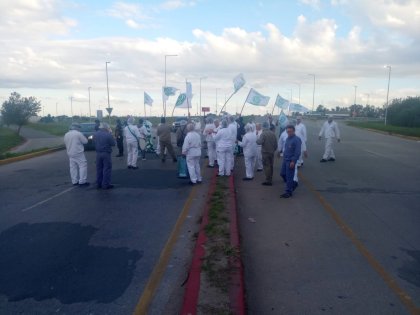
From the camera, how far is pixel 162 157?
1762 cm

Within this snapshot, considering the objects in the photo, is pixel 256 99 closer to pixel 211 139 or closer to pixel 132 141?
pixel 211 139

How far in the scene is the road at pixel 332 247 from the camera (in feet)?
16.1

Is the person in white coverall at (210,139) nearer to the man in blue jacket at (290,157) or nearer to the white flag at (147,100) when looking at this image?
the man in blue jacket at (290,157)

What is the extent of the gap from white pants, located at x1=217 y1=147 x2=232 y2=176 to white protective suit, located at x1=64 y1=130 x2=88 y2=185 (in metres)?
3.93

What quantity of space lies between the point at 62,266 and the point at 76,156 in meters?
6.65

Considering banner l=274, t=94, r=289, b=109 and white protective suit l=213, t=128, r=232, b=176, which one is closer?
white protective suit l=213, t=128, r=232, b=176

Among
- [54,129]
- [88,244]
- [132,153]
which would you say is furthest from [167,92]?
[54,129]

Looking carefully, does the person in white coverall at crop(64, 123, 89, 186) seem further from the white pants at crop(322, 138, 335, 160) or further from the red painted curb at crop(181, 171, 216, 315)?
the white pants at crop(322, 138, 335, 160)

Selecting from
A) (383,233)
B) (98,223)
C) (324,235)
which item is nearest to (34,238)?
(98,223)

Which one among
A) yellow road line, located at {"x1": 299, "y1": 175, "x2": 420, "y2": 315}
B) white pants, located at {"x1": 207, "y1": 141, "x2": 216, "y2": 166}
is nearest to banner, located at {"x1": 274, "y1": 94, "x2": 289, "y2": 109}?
white pants, located at {"x1": 207, "y1": 141, "x2": 216, "y2": 166}

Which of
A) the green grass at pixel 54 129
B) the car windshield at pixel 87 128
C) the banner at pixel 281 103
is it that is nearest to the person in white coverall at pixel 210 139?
the banner at pixel 281 103

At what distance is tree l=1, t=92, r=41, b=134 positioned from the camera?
51.5 meters

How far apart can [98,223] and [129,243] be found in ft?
4.71

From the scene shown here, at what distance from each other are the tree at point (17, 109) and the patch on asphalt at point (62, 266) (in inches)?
1897
